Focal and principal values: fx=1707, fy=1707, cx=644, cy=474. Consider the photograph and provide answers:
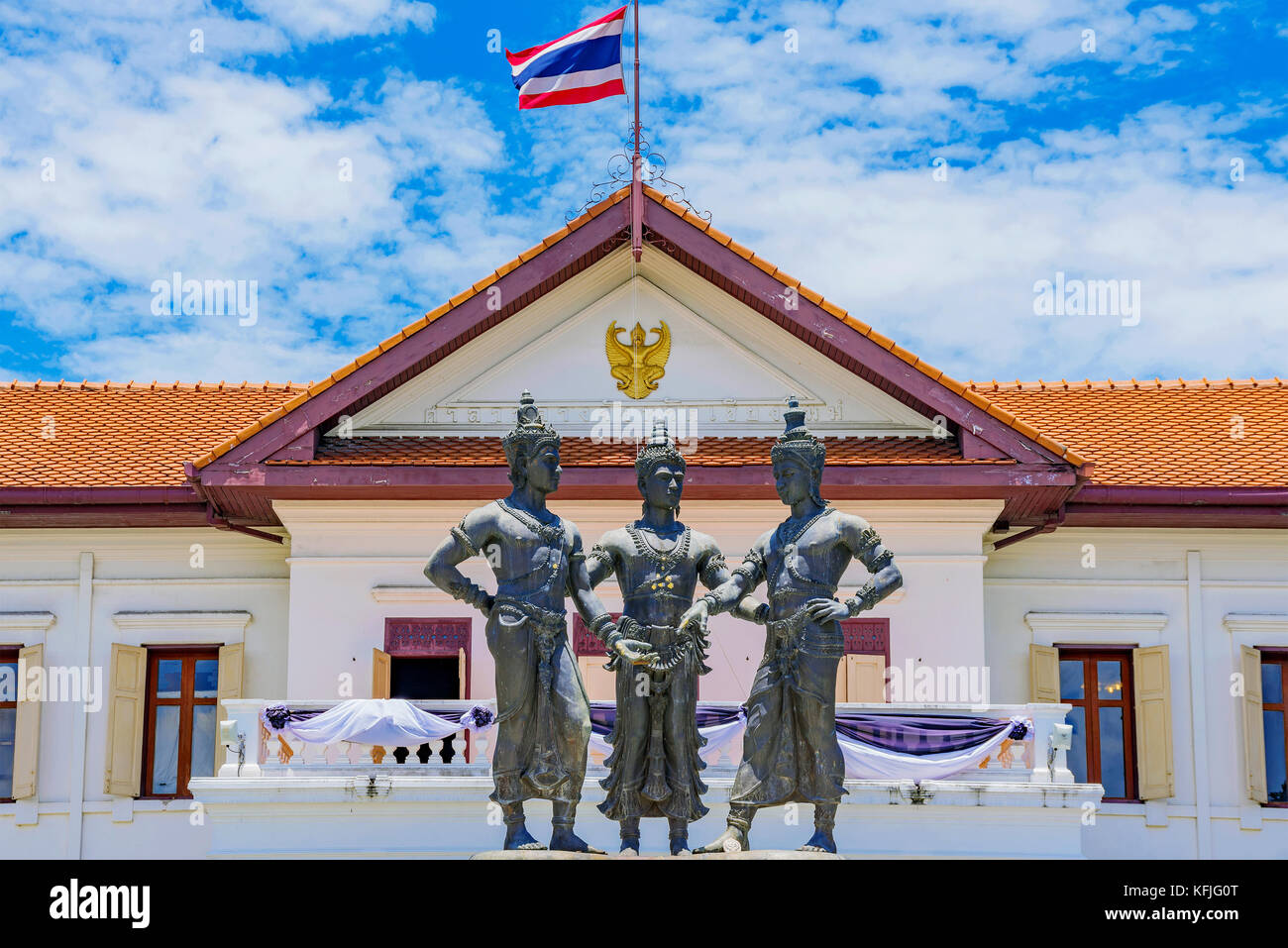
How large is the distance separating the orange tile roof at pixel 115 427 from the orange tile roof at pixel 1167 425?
9154mm

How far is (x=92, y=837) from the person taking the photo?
17.7 m

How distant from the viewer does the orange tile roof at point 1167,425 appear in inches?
718

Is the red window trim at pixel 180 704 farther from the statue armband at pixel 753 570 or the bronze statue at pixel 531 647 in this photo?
the statue armband at pixel 753 570

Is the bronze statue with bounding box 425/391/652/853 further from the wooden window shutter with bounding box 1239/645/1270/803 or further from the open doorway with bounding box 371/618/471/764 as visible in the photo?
the wooden window shutter with bounding box 1239/645/1270/803

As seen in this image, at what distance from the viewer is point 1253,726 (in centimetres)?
1775

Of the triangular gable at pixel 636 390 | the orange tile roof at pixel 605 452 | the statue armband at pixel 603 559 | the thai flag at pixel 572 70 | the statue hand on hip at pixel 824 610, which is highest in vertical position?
the thai flag at pixel 572 70

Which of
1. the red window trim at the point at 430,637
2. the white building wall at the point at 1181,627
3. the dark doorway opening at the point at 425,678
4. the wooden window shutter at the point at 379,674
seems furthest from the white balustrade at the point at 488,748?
the white building wall at the point at 1181,627

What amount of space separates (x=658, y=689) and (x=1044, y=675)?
28.9 feet

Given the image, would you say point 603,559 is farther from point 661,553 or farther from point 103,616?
point 103,616

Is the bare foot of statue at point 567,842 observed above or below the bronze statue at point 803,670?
below

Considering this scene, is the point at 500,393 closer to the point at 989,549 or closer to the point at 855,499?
the point at 855,499

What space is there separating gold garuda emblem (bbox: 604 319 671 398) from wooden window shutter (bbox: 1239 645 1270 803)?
6842 mm
